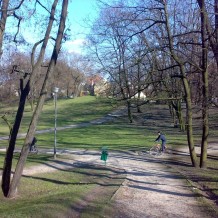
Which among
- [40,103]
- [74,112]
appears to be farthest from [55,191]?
[74,112]

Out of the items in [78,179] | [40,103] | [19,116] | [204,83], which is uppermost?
[204,83]

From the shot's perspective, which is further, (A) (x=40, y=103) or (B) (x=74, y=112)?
(B) (x=74, y=112)

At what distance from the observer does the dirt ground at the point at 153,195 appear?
9.62 m

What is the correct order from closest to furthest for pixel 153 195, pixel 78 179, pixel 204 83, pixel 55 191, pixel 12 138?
pixel 153 195
pixel 55 191
pixel 12 138
pixel 78 179
pixel 204 83

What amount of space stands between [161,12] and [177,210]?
11.7m

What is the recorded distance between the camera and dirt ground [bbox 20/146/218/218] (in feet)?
31.6

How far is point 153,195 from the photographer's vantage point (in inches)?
467

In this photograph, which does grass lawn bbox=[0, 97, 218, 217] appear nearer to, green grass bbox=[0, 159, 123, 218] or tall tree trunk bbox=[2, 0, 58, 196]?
green grass bbox=[0, 159, 123, 218]

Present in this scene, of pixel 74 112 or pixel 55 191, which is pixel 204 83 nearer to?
pixel 55 191

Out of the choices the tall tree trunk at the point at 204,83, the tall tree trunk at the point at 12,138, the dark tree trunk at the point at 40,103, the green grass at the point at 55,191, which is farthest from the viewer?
the tall tree trunk at the point at 204,83

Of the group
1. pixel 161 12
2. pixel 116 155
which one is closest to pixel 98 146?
pixel 116 155

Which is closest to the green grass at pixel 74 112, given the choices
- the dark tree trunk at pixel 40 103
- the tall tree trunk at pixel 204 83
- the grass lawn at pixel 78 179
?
the grass lawn at pixel 78 179

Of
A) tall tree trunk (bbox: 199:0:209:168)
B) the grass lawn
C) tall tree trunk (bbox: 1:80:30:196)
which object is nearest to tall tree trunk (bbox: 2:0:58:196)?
tall tree trunk (bbox: 1:80:30:196)

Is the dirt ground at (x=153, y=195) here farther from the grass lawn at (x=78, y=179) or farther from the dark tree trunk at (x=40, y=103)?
the dark tree trunk at (x=40, y=103)
